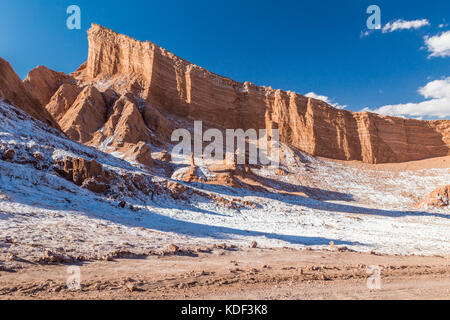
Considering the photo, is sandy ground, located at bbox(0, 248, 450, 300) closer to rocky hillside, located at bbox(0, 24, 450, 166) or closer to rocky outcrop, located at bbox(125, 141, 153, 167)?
rocky outcrop, located at bbox(125, 141, 153, 167)

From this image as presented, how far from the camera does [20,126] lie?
16547mm

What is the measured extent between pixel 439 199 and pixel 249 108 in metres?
38.4

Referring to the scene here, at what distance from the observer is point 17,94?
23.4 meters

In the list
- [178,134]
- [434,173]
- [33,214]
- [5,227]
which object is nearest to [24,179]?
[33,214]

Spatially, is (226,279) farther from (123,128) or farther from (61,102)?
(61,102)

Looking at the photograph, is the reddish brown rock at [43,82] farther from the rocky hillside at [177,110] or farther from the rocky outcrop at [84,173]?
the rocky outcrop at [84,173]

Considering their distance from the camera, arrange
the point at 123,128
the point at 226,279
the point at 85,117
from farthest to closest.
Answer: the point at 85,117 → the point at 123,128 → the point at 226,279

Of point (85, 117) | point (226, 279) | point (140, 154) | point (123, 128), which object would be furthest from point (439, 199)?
point (85, 117)

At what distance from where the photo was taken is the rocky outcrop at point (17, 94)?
2277 cm

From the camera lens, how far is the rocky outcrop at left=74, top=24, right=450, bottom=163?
171ft

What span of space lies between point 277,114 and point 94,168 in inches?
1943

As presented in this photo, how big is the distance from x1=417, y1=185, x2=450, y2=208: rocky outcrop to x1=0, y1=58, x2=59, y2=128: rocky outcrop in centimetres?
3928

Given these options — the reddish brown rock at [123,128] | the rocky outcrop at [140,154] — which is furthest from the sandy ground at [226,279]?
the reddish brown rock at [123,128]
